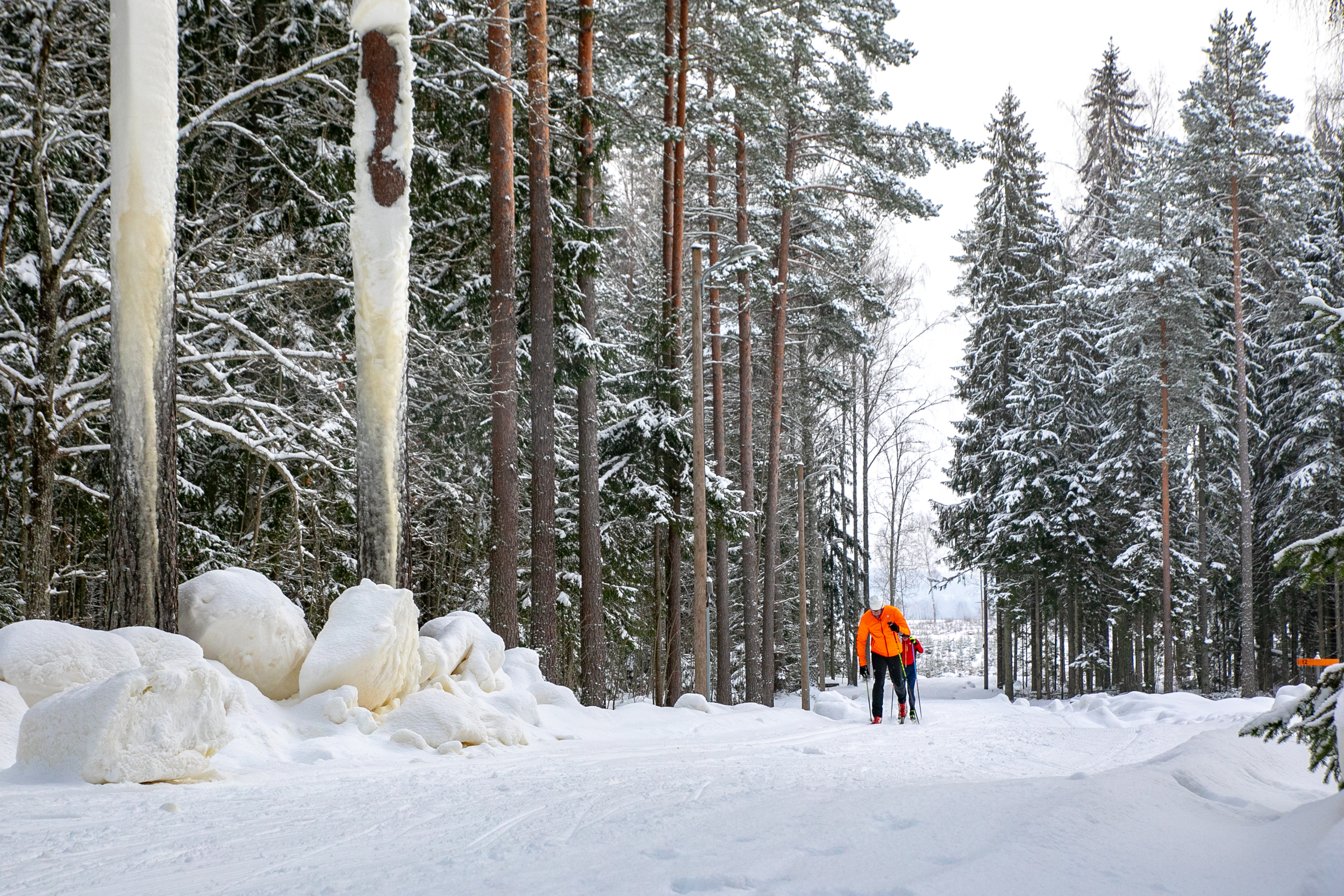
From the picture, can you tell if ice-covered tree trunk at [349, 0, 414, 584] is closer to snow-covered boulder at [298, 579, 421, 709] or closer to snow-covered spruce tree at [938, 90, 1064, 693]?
snow-covered boulder at [298, 579, 421, 709]

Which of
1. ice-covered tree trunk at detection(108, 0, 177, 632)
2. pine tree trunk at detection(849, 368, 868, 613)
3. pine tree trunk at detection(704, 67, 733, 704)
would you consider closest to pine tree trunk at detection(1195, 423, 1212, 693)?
pine tree trunk at detection(849, 368, 868, 613)

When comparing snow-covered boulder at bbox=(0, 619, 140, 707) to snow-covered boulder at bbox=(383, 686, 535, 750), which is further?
snow-covered boulder at bbox=(383, 686, 535, 750)

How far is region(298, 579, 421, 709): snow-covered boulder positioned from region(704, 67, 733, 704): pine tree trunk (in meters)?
9.95

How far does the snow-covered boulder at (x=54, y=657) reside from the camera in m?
5.21

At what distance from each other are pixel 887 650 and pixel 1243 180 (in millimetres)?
17818

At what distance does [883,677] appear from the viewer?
10867 mm

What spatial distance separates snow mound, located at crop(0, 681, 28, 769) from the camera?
475 centimetres

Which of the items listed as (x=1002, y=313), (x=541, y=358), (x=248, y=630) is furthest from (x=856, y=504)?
(x=248, y=630)

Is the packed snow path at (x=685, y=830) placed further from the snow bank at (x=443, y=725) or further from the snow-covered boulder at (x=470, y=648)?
the snow-covered boulder at (x=470, y=648)

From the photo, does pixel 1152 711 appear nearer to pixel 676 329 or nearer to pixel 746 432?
pixel 676 329

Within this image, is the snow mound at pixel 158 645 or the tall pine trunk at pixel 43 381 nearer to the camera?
the snow mound at pixel 158 645

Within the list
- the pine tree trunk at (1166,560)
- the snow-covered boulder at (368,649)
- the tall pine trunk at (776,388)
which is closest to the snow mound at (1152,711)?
the tall pine trunk at (776,388)

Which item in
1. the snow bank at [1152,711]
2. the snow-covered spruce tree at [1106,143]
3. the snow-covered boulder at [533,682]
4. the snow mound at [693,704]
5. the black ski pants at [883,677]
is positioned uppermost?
the snow-covered spruce tree at [1106,143]

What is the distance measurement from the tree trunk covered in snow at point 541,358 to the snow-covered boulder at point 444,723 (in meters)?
4.69
